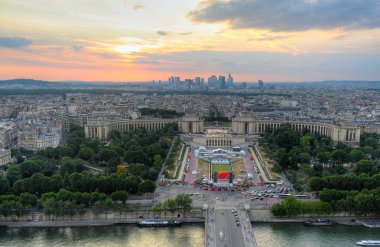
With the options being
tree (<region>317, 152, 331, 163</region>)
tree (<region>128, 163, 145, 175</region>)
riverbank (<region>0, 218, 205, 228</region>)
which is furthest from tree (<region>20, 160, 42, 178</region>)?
tree (<region>317, 152, 331, 163</region>)

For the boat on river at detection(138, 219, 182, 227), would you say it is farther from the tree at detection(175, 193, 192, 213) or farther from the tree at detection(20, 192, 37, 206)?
the tree at detection(20, 192, 37, 206)

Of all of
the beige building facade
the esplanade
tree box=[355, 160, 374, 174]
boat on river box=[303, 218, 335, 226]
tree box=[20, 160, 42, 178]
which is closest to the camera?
boat on river box=[303, 218, 335, 226]

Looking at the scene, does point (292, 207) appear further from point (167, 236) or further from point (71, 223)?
point (71, 223)

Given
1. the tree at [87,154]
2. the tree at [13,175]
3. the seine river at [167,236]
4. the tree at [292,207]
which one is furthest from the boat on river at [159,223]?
the tree at [87,154]

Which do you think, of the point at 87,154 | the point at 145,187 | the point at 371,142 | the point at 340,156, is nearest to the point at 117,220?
the point at 145,187

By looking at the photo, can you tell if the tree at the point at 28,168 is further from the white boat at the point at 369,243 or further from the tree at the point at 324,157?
the tree at the point at 324,157

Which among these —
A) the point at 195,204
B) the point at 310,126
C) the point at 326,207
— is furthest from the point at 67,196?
the point at 310,126

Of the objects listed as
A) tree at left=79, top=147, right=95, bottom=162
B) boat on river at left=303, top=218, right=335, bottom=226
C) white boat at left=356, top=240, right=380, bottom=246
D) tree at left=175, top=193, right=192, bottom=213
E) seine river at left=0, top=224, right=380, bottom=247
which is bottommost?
seine river at left=0, top=224, right=380, bottom=247
